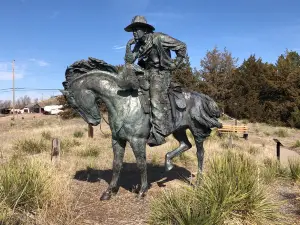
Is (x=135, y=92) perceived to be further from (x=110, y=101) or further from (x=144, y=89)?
(x=110, y=101)

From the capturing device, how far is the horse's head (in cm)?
507

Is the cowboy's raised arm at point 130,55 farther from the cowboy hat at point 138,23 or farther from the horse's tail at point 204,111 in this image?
the horse's tail at point 204,111

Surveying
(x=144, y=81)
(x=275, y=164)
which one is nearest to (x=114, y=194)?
(x=144, y=81)

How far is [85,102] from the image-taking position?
507 centimetres

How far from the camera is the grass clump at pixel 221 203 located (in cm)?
358

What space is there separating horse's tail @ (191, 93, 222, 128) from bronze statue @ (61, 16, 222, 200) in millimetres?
328

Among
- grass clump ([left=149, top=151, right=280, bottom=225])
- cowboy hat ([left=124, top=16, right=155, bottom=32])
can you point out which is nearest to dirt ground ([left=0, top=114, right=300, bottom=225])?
grass clump ([left=149, top=151, right=280, bottom=225])

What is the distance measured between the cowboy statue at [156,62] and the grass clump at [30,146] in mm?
5925

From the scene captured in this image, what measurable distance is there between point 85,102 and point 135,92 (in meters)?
0.80

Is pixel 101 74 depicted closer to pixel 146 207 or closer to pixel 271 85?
pixel 146 207

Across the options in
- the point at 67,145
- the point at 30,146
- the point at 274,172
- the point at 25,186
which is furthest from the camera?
the point at 67,145

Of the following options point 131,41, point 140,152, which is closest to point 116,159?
point 140,152

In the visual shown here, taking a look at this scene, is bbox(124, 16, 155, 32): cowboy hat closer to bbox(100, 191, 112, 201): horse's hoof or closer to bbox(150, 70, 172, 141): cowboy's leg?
bbox(150, 70, 172, 141): cowboy's leg

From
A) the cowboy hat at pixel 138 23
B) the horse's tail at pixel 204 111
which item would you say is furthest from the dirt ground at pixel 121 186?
the cowboy hat at pixel 138 23
